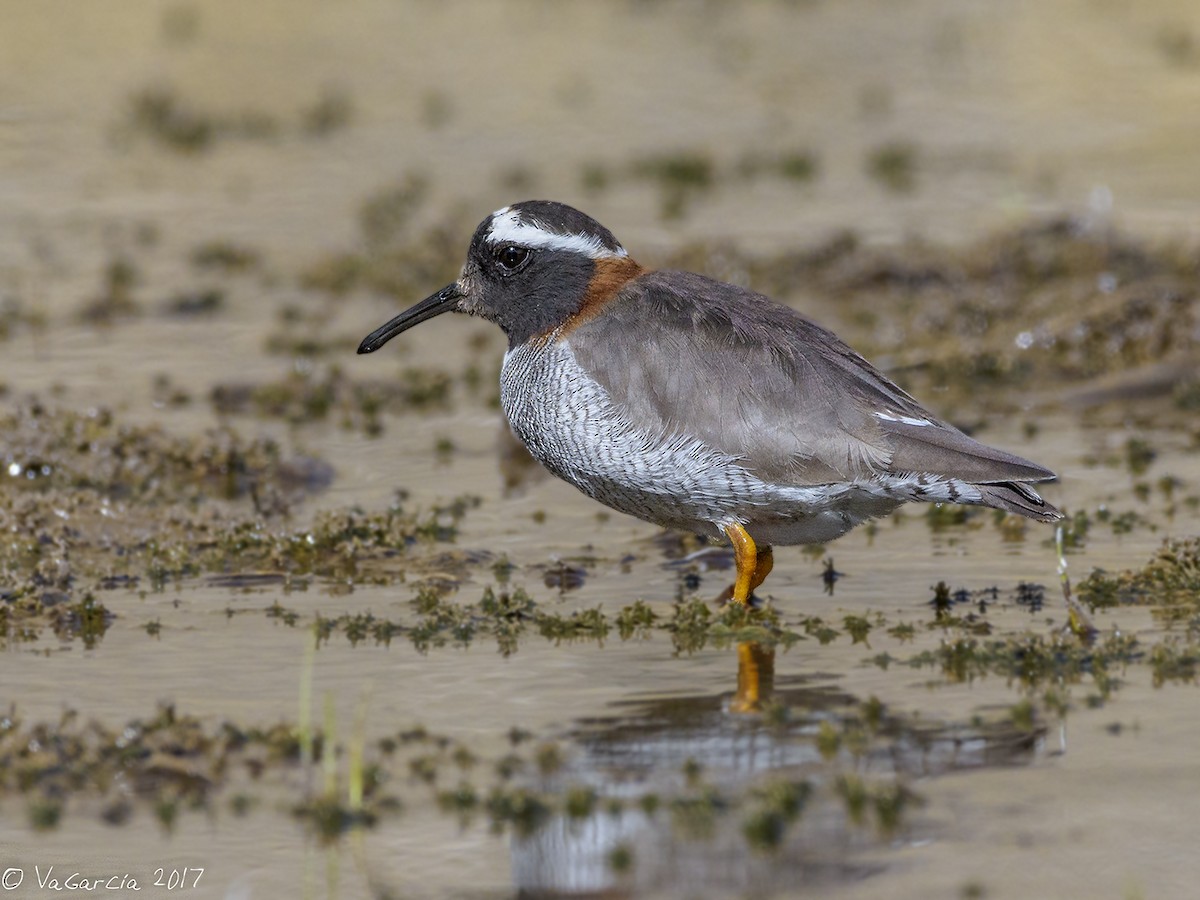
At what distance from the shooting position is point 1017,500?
891cm

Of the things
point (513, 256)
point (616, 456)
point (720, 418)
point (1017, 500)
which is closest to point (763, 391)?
point (720, 418)

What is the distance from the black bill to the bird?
0.78 metres

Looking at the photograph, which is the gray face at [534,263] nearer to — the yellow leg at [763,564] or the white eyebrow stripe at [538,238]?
the white eyebrow stripe at [538,238]

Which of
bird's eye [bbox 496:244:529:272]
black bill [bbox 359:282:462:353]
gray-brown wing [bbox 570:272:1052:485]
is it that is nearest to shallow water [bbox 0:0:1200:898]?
gray-brown wing [bbox 570:272:1052:485]

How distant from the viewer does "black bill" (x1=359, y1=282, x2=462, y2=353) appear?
1062 centimetres

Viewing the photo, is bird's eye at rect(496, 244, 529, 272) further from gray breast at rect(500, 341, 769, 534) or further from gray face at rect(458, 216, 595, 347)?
gray breast at rect(500, 341, 769, 534)

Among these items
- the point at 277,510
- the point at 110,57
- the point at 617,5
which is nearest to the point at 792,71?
the point at 617,5

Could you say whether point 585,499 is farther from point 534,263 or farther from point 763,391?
point 763,391

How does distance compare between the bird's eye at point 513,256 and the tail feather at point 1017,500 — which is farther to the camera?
the bird's eye at point 513,256

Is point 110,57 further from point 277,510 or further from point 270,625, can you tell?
point 270,625

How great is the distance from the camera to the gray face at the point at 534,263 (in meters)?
9.99

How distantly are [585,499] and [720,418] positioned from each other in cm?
331

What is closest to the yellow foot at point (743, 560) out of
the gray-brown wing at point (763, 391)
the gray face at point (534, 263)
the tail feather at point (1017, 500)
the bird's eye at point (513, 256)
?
the gray-brown wing at point (763, 391)

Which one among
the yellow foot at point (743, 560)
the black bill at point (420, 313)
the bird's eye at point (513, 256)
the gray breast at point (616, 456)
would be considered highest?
the bird's eye at point (513, 256)
